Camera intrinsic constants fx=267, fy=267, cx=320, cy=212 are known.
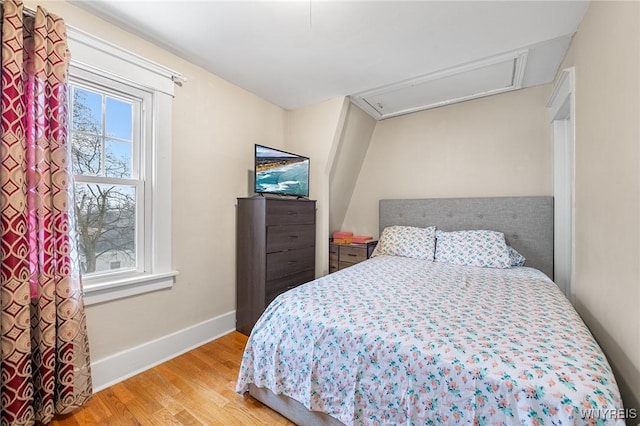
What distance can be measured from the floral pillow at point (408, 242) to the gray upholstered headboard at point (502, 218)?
19 centimetres

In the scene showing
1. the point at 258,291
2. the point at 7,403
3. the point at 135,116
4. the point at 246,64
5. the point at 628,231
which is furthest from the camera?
the point at 258,291

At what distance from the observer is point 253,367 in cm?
152

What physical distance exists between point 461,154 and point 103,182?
3.24 meters

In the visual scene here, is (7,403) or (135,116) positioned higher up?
(135,116)

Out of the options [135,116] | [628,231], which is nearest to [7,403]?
[135,116]

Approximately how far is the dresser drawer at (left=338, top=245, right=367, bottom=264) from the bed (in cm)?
104

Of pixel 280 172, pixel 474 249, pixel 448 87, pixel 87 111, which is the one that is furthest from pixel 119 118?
pixel 474 249

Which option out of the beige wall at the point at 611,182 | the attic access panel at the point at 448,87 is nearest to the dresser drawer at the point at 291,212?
the attic access panel at the point at 448,87

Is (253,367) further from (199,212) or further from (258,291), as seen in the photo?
(199,212)

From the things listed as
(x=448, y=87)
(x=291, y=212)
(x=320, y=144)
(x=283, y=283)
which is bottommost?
(x=283, y=283)

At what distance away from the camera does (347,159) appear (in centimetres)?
325

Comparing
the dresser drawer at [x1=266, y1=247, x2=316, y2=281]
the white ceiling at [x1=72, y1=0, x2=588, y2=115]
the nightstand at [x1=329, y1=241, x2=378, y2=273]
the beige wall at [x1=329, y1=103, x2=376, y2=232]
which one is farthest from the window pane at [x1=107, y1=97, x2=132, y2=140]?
the nightstand at [x1=329, y1=241, x2=378, y2=273]

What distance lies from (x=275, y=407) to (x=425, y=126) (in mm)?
3040

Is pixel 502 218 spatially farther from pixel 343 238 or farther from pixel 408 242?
pixel 343 238
